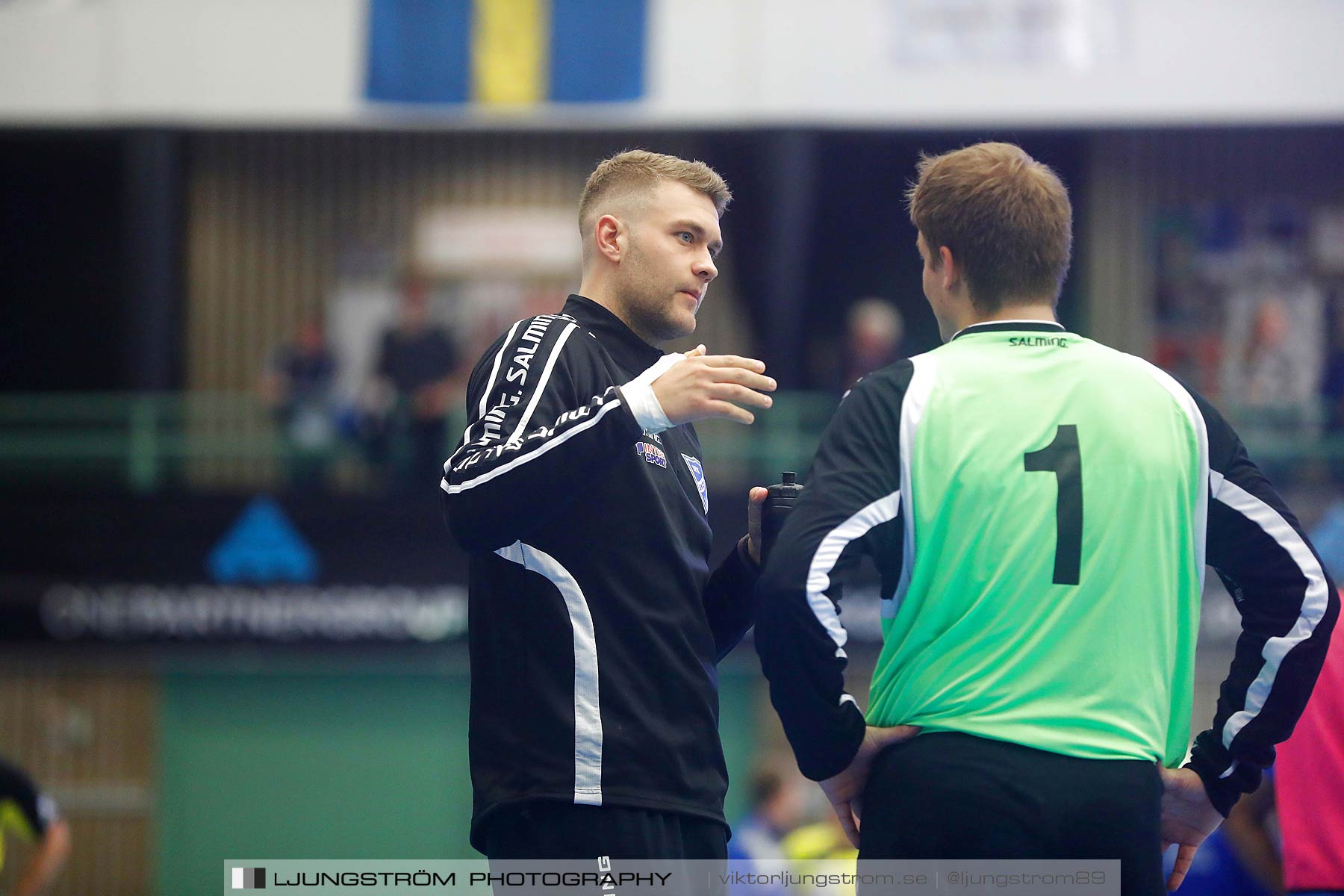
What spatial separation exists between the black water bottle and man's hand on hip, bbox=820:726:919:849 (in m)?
0.55

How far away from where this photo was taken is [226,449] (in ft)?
43.2

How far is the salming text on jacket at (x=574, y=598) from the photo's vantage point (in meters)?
2.70

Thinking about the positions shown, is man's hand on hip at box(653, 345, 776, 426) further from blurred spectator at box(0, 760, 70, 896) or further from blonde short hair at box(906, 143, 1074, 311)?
blurred spectator at box(0, 760, 70, 896)

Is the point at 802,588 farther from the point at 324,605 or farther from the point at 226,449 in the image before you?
the point at 226,449

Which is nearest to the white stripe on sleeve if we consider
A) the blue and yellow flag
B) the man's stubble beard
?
the man's stubble beard

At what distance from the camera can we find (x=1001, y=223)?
8.75ft

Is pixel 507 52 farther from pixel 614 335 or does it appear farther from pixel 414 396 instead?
pixel 614 335

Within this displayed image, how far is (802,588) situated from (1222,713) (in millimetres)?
892

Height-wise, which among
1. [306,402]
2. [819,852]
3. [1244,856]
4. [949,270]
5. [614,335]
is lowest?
[819,852]

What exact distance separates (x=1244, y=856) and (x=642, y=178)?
11.3 feet

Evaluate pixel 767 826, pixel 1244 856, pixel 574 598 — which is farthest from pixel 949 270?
pixel 767 826

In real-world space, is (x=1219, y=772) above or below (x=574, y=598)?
below

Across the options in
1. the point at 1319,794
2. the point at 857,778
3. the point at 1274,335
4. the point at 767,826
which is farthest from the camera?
the point at 1274,335

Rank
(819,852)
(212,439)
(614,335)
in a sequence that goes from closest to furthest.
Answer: (614,335), (819,852), (212,439)
